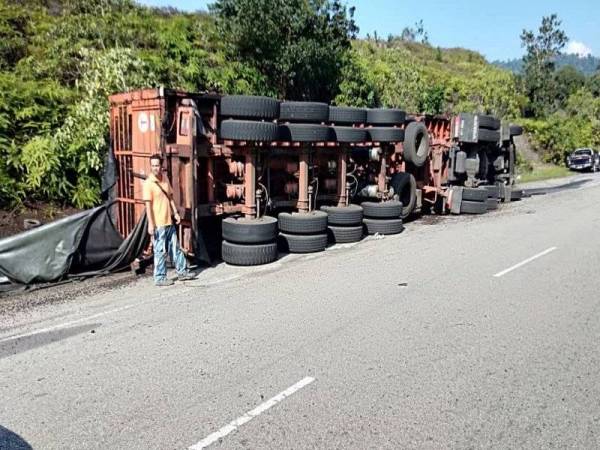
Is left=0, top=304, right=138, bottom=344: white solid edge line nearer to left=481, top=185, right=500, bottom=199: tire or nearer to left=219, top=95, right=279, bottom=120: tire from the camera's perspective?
left=219, top=95, right=279, bottom=120: tire

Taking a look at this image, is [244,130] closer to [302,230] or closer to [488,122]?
[302,230]

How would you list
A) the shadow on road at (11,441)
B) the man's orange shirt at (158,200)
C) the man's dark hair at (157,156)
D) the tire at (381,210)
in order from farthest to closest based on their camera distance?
the tire at (381,210) → the man's dark hair at (157,156) → the man's orange shirt at (158,200) → the shadow on road at (11,441)

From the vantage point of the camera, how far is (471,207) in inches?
643

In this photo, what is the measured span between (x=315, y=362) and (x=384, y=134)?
8347 mm

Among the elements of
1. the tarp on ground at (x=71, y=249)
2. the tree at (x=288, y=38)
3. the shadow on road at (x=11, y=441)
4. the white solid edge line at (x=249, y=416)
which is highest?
the tree at (x=288, y=38)

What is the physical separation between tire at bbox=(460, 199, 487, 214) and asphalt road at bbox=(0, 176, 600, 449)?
7682 millimetres

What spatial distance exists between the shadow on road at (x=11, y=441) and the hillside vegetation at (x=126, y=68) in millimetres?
7904

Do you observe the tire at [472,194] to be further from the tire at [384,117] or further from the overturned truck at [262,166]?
the tire at [384,117]

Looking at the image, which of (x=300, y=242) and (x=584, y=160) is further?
(x=584, y=160)

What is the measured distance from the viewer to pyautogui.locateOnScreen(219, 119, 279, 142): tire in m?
9.18

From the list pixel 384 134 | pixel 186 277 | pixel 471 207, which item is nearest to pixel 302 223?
pixel 186 277

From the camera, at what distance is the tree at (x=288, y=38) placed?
18984 mm

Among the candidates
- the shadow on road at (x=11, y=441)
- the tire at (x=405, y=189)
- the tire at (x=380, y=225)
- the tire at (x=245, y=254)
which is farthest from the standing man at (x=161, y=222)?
the tire at (x=405, y=189)

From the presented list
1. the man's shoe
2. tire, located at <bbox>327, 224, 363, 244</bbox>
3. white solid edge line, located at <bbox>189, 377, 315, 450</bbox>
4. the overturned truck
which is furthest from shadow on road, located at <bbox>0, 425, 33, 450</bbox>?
tire, located at <bbox>327, 224, 363, 244</bbox>
